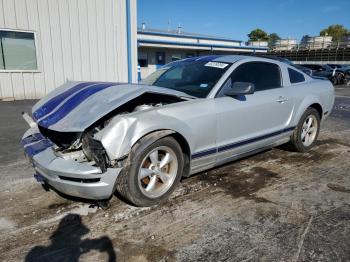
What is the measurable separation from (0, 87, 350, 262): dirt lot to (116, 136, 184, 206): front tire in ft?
0.50

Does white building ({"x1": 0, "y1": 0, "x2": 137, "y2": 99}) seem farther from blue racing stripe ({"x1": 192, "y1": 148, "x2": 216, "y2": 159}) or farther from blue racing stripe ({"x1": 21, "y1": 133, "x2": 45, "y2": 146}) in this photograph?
blue racing stripe ({"x1": 192, "y1": 148, "x2": 216, "y2": 159})

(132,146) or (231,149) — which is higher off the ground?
(132,146)

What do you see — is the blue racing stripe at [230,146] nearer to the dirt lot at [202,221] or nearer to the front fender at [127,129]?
the dirt lot at [202,221]

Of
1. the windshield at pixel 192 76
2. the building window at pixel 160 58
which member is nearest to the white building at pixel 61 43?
the building window at pixel 160 58

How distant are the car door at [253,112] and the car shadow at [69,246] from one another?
5.65ft

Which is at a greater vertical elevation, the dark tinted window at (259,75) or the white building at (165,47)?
the white building at (165,47)

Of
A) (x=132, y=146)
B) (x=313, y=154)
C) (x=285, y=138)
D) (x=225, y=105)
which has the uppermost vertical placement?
(x=225, y=105)

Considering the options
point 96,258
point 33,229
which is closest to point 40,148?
point 33,229

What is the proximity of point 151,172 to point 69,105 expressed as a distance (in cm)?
111

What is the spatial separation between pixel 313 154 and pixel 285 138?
2.49 feet

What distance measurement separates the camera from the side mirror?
11.6 ft

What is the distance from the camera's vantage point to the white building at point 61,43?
421 inches

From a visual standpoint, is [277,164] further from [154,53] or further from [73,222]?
[154,53]

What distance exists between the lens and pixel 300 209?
3.19 m
